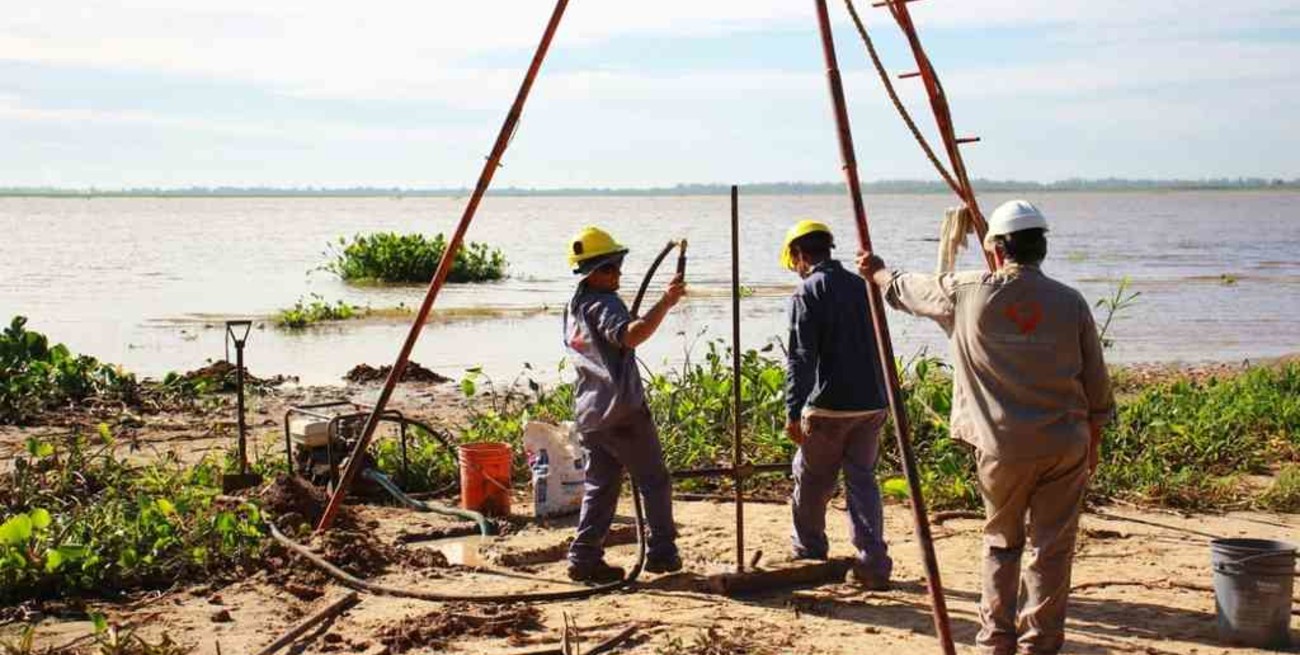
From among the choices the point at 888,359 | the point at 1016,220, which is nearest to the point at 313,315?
the point at 888,359

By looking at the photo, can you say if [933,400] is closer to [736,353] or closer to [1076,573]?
[1076,573]

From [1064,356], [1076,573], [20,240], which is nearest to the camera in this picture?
[1064,356]

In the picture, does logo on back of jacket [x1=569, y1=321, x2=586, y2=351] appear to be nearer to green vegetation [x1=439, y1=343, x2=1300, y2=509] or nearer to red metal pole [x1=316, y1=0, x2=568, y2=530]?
red metal pole [x1=316, y1=0, x2=568, y2=530]

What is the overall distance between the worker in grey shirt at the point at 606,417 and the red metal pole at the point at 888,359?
1455mm

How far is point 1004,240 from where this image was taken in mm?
5418

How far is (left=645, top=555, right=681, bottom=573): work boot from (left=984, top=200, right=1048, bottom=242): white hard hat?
2.56m

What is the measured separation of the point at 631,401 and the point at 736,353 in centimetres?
56

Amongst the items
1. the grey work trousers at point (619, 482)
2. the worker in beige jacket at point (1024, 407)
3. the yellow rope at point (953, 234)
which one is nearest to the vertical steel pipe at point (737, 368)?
the grey work trousers at point (619, 482)

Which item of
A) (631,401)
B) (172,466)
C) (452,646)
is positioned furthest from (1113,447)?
(172,466)

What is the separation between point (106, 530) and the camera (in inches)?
291

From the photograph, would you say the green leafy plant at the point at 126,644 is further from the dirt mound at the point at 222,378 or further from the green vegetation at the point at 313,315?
the green vegetation at the point at 313,315

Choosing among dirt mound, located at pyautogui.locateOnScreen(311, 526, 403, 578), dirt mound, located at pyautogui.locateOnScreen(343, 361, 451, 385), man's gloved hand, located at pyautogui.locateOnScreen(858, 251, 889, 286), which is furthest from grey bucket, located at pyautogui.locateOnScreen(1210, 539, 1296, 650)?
dirt mound, located at pyautogui.locateOnScreen(343, 361, 451, 385)

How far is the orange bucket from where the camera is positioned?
871cm

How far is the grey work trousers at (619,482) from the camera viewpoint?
7.00 metres
